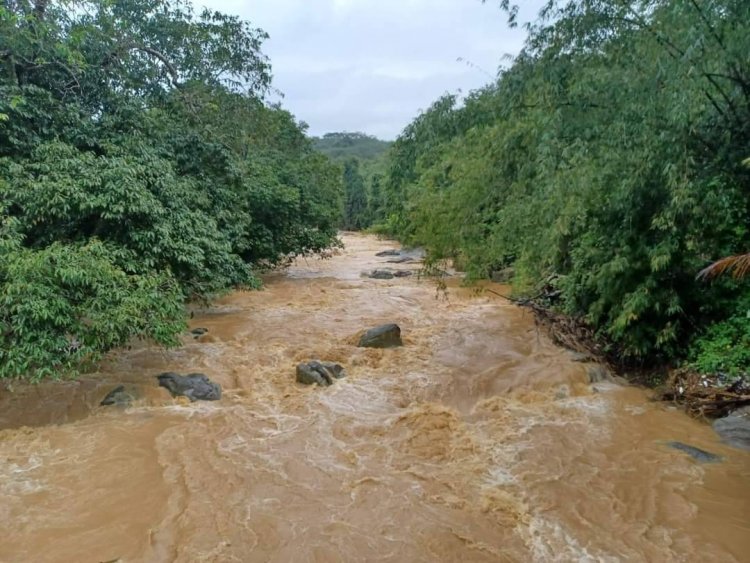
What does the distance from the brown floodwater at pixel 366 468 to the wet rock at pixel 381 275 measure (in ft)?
31.9

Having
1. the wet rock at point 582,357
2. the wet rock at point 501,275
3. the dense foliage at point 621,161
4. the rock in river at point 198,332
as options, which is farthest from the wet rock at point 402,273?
the wet rock at point 582,357

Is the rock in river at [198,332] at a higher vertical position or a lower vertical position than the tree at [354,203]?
lower

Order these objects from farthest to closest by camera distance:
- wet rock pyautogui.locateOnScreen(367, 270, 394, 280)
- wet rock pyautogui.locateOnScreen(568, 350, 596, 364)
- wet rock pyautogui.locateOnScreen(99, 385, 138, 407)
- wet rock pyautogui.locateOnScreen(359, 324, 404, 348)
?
1. wet rock pyautogui.locateOnScreen(367, 270, 394, 280)
2. wet rock pyautogui.locateOnScreen(359, 324, 404, 348)
3. wet rock pyautogui.locateOnScreen(568, 350, 596, 364)
4. wet rock pyautogui.locateOnScreen(99, 385, 138, 407)

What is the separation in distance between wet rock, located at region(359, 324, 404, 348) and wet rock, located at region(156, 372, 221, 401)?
3.13 metres

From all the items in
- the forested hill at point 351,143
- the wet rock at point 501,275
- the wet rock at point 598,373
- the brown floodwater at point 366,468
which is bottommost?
the brown floodwater at point 366,468

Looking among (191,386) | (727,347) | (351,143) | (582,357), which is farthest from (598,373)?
(351,143)

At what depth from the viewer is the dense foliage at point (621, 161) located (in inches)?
204

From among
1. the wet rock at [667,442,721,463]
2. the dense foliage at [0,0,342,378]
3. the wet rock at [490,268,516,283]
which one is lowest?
the wet rock at [667,442,721,463]

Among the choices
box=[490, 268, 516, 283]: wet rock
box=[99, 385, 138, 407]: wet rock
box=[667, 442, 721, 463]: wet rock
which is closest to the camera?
box=[667, 442, 721, 463]: wet rock

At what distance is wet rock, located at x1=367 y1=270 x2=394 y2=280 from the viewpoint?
1922cm

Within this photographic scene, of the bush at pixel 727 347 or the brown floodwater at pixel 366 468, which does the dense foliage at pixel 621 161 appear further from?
the brown floodwater at pixel 366 468

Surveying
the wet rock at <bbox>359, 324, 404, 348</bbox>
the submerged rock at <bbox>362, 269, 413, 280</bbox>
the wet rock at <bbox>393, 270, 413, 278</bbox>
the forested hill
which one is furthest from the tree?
the forested hill

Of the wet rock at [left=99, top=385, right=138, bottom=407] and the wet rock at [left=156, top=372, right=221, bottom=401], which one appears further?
the wet rock at [left=156, top=372, right=221, bottom=401]

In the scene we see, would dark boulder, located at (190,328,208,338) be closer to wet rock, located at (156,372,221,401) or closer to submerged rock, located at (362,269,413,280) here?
wet rock, located at (156,372,221,401)
